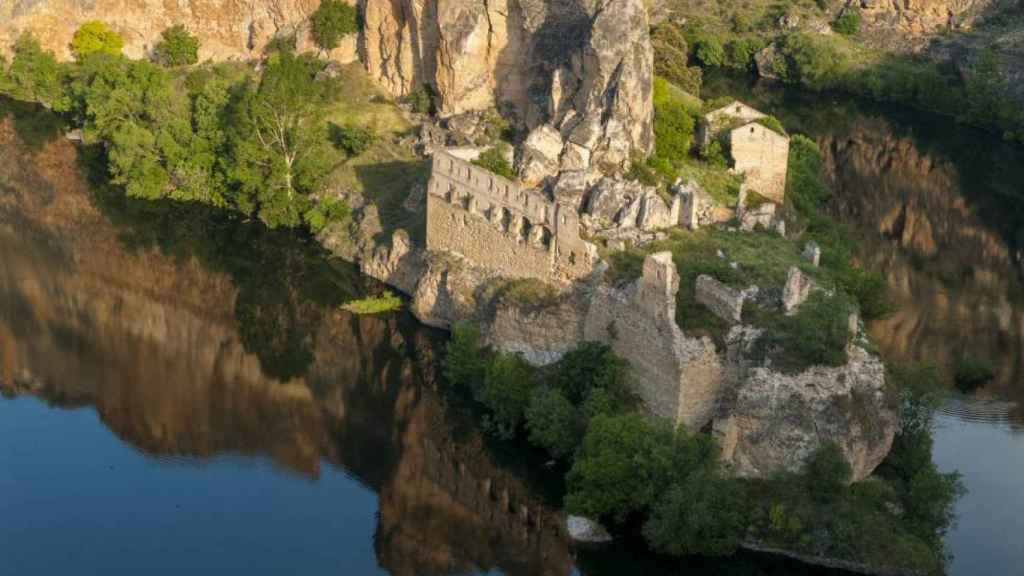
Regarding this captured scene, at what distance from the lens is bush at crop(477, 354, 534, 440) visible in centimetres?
3681

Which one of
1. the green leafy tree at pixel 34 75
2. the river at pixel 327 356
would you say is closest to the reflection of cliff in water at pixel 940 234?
the river at pixel 327 356

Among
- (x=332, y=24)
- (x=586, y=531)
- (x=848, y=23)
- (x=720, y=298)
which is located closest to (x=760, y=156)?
(x=720, y=298)

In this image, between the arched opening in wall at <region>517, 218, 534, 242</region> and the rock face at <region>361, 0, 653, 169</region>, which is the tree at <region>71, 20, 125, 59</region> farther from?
the arched opening in wall at <region>517, 218, 534, 242</region>

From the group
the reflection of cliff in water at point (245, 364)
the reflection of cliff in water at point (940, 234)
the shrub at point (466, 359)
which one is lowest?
the reflection of cliff in water at point (245, 364)

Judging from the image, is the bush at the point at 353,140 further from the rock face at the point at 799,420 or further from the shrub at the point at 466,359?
the rock face at the point at 799,420

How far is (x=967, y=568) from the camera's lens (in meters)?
32.3

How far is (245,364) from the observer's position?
41.9 meters

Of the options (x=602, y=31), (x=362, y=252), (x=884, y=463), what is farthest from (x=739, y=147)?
(x=884, y=463)

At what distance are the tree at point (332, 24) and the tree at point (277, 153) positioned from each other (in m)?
8.71

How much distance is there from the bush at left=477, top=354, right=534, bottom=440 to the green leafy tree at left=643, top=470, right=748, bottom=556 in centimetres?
588

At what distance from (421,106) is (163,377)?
16.9 metres

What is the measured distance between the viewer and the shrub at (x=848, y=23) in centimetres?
7819

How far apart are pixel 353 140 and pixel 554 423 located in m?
18.6

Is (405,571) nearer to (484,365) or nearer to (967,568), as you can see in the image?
(484,365)
